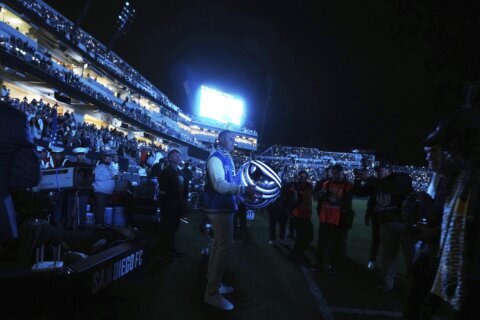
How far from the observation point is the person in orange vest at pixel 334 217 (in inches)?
253

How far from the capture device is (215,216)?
4207 mm

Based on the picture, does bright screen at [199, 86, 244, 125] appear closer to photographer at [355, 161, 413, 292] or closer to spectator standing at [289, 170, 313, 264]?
spectator standing at [289, 170, 313, 264]

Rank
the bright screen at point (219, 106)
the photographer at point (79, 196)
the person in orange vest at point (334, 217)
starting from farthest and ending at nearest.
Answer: the bright screen at point (219, 106)
the person in orange vest at point (334, 217)
the photographer at point (79, 196)

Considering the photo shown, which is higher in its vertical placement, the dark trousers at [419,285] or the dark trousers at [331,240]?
the dark trousers at [419,285]

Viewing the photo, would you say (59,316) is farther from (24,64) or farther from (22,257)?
(24,64)

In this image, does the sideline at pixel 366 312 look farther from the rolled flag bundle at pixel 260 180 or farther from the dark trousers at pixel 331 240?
the dark trousers at pixel 331 240

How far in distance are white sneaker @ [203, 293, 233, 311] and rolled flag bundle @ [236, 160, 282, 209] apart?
1.35m

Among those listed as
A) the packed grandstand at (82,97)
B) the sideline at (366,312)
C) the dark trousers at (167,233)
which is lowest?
the sideline at (366,312)

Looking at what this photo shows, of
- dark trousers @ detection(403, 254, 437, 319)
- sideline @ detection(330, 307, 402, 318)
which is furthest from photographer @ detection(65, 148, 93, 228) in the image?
dark trousers @ detection(403, 254, 437, 319)

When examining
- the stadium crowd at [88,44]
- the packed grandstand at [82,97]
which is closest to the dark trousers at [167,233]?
the packed grandstand at [82,97]

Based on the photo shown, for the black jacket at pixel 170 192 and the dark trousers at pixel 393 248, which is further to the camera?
the black jacket at pixel 170 192

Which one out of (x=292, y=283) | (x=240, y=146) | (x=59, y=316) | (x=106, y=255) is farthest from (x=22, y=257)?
(x=240, y=146)

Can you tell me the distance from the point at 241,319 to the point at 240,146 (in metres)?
75.9

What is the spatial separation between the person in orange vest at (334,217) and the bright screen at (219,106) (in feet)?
158
